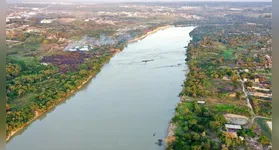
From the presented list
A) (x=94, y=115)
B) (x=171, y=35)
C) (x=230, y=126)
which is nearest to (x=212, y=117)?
(x=230, y=126)

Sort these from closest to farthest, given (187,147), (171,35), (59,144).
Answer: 1. (187,147)
2. (59,144)
3. (171,35)

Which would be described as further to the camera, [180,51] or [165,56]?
[180,51]

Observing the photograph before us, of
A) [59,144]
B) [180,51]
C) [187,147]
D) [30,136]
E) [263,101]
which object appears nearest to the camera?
[187,147]

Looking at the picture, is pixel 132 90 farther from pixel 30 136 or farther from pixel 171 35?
pixel 171 35

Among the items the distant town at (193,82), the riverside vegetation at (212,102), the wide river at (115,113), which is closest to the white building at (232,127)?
the distant town at (193,82)

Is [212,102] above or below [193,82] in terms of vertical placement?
below

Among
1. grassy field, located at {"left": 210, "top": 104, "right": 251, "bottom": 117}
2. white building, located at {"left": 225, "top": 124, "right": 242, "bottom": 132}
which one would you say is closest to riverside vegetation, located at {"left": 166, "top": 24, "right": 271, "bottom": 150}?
grassy field, located at {"left": 210, "top": 104, "right": 251, "bottom": 117}

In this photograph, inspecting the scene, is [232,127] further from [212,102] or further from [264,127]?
[212,102]

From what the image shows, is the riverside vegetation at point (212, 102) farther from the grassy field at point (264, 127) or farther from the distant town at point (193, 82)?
the grassy field at point (264, 127)

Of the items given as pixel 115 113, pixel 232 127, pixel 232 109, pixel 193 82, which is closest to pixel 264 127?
pixel 232 127
